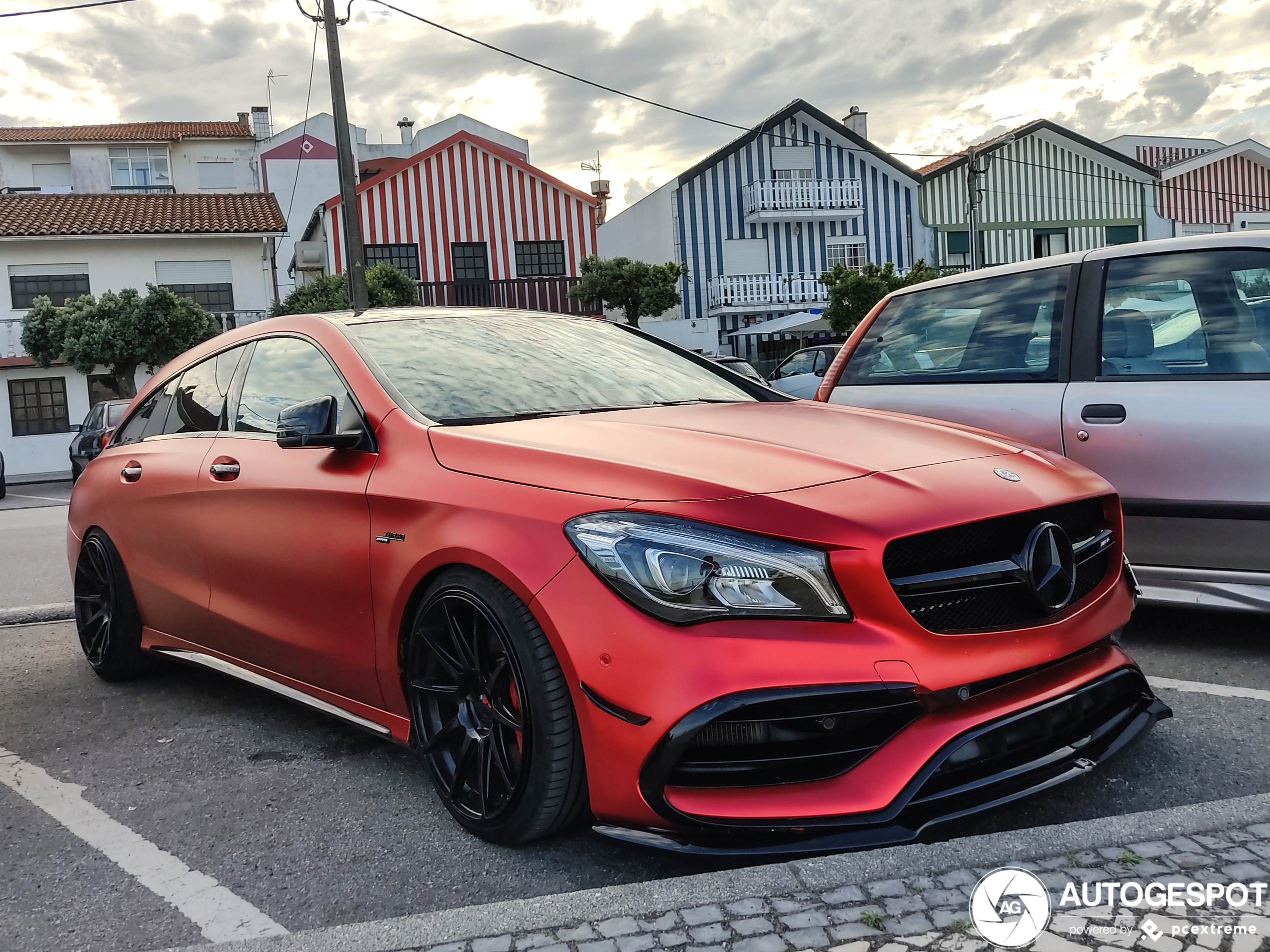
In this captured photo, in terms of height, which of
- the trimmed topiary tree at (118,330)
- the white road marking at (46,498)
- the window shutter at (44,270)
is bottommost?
the white road marking at (46,498)

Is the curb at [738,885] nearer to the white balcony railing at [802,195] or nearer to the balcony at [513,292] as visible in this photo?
the balcony at [513,292]

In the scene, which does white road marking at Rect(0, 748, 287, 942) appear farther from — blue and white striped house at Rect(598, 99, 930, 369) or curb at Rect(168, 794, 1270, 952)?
blue and white striped house at Rect(598, 99, 930, 369)

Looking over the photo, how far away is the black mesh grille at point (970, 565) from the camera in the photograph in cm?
237

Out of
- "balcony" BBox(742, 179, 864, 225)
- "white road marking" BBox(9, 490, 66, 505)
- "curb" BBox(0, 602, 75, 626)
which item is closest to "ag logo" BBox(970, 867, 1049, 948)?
"curb" BBox(0, 602, 75, 626)

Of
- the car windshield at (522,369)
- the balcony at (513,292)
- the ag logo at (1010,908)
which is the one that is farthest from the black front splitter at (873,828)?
the balcony at (513,292)

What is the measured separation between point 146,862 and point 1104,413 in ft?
11.9

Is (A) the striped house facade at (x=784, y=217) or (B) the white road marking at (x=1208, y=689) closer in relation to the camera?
(B) the white road marking at (x=1208, y=689)

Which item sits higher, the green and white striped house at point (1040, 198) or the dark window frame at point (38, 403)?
the green and white striped house at point (1040, 198)

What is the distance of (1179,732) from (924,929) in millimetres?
1723

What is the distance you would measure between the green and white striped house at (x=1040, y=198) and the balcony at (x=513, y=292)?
1462cm

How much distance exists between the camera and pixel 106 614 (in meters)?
4.52

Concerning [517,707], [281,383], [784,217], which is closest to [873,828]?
[517,707]

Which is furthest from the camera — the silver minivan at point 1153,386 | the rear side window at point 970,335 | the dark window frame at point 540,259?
the dark window frame at point 540,259

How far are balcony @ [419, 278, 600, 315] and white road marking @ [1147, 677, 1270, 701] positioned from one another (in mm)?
25633
